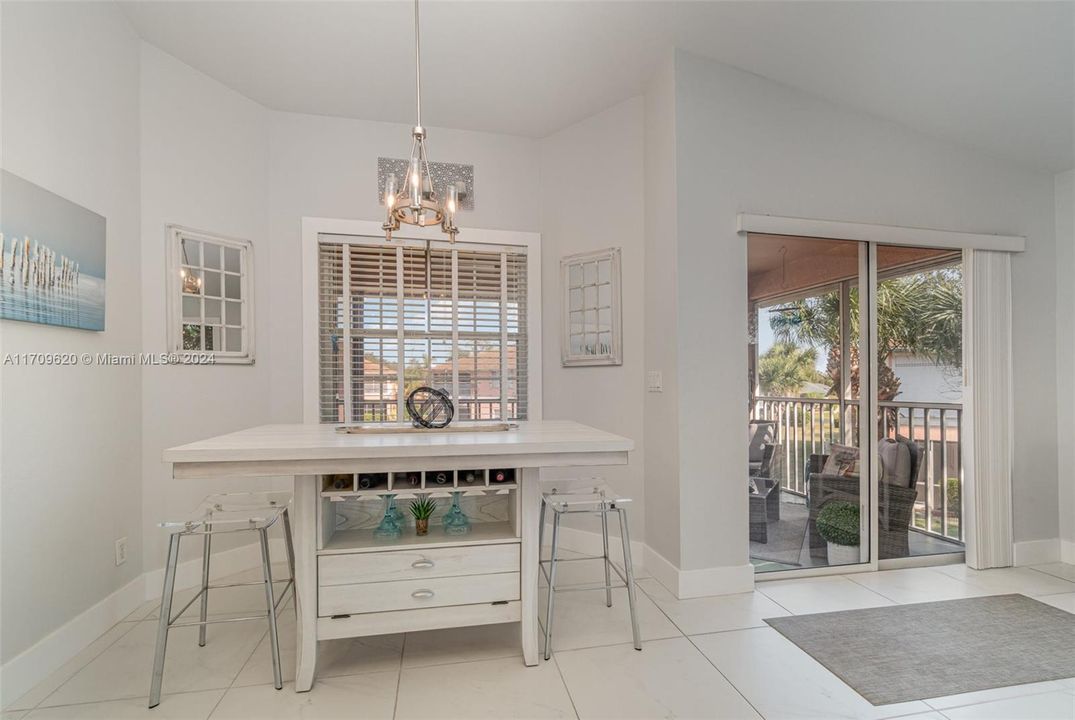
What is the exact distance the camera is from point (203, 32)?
2.60m

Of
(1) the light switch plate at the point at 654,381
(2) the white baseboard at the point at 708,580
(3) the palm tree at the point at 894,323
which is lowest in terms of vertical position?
(2) the white baseboard at the point at 708,580

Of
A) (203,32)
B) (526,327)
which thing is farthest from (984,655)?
(203,32)

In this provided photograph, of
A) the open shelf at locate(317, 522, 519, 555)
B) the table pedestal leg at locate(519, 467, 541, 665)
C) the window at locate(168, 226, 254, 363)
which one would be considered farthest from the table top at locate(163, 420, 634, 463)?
the window at locate(168, 226, 254, 363)

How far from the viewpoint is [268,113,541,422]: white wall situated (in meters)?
3.29

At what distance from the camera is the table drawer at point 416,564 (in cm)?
190

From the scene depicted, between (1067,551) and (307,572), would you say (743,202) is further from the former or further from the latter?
(1067,551)

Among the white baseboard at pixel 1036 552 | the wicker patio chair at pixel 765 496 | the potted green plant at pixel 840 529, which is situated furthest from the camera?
the white baseboard at pixel 1036 552

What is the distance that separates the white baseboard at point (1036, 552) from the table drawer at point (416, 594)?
11.2 ft

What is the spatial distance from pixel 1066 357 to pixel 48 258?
18.6 feet

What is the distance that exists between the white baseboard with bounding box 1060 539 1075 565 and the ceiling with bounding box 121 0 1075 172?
2.48 meters

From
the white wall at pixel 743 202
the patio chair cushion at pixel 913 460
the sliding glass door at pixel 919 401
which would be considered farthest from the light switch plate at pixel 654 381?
the patio chair cushion at pixel 913 460

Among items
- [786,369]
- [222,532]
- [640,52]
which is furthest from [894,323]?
[222,532]

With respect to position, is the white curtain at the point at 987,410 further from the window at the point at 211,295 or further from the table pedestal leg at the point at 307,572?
the window at the point at 211,295

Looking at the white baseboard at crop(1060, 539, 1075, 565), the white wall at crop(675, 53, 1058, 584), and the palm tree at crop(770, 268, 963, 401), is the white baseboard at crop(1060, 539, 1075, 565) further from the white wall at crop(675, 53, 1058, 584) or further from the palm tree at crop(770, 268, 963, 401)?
the palm tree at crop(770, 268, 963, 401)
